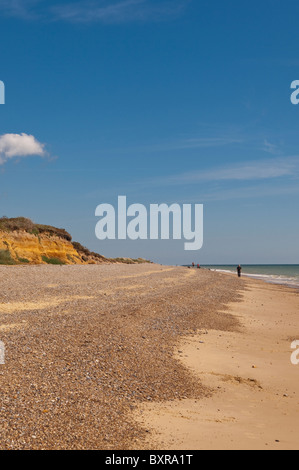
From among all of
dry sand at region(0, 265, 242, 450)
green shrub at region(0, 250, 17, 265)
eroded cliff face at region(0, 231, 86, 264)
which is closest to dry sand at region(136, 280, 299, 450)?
dry sand at region(0, 265, 242, 450)

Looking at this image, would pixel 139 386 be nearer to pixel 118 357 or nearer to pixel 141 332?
pixel 118 357

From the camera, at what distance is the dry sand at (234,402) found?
21.8ft

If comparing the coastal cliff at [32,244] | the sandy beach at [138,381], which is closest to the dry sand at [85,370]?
the sandy beach at [138,381]

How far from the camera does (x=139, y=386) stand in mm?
8625

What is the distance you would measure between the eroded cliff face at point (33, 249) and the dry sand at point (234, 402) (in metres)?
31.4

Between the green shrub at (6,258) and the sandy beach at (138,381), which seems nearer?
the sandy beach at (138,381)

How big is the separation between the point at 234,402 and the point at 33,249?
42254 millimetres

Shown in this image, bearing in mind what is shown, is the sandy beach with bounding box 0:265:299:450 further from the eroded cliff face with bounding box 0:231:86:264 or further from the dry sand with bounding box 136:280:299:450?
the eroded cliff face with bounding box 0:231:86:264

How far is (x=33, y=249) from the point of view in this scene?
1879 inches

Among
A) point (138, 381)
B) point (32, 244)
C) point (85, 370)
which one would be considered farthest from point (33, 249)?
point (138, 381)

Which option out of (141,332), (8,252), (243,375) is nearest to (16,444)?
(243,375)

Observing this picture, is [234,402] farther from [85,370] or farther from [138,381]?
[85,370]

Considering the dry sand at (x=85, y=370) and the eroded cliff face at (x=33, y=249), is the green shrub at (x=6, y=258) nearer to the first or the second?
the eroded cliff face at (x=33, y=249)

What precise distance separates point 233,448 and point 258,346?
327 inches
